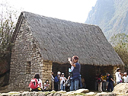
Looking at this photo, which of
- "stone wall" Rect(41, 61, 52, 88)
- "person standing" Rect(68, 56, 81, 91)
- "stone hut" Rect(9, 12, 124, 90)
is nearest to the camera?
"person standing" Rect(68, 56, 81, 91)

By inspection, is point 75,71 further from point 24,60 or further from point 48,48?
point 24,60

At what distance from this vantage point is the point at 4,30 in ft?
61.5

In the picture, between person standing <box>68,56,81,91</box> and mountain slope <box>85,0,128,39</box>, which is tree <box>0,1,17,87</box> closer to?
person standing <box>68,56,81,91</box>

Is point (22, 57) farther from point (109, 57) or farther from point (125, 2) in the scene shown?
point (125, 2)

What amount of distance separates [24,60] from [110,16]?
90346 mm

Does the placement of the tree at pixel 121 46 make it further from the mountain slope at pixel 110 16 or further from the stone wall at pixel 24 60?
the mountain slope at pixel 110 16

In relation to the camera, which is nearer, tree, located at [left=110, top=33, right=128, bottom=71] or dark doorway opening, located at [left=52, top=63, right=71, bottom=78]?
dark doorway opening, located at [left=52, top=63, right=71, bottom=78]

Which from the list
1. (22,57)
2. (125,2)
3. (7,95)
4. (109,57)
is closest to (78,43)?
(109,57)

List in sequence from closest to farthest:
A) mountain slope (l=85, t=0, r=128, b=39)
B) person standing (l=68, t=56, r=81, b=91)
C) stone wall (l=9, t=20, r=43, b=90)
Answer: person standing (l=68, t=56, r=81, b=91) < stone wall (l=9, t=20, r=43, b=90) < mountain slope (l=85, t=0, r=128, b=39)

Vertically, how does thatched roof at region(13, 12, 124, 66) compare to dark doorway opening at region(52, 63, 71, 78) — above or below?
above

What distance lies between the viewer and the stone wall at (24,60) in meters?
15.6

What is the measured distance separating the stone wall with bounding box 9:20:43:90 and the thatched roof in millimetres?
546

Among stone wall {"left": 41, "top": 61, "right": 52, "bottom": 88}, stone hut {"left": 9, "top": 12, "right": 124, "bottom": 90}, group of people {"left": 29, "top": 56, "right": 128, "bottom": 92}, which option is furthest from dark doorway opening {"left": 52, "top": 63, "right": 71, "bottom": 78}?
stone wall {"left": 41, "top": 61, "right": 52, "bottom": 88}

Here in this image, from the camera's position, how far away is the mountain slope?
278 ft
